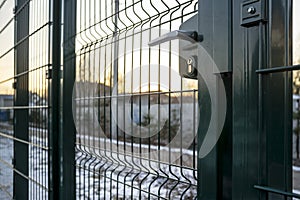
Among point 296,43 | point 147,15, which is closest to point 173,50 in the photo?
point 147,15

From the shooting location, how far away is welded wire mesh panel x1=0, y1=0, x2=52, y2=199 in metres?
1.93

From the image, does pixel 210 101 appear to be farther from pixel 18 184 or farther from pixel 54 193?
pixel 18 184

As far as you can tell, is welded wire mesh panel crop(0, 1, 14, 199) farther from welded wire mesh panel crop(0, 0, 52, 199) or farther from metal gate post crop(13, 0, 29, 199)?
metal gate post crop(13, 0, 29, 199)

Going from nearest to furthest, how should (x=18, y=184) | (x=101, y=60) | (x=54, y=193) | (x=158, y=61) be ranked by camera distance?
(x=158, y=61) → (x=101, y=60) → (x=54, y=193) → (x=18, y=184)

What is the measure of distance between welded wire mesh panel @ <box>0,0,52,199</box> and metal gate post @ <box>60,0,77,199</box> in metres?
0.15

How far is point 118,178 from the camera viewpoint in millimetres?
1284

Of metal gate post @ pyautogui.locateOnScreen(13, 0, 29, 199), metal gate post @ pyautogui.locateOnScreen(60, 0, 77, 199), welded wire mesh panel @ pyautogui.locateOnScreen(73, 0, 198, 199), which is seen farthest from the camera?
metal gate post @ pyautogui.locateOnScreen(13, 0, 29, 199)

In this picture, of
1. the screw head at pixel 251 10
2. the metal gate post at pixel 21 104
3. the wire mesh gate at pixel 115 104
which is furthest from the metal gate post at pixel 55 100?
the screw head at pixel 251 10

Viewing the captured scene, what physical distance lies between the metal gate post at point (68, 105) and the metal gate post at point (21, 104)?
24.9 inches

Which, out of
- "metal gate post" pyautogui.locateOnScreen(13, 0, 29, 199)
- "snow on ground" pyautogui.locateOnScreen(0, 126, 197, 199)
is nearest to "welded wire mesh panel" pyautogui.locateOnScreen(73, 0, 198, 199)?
"snow on ground" pyautogui.locateOnScreen(0, 126, 197, 199)

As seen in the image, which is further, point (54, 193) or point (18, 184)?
point (18, 184)

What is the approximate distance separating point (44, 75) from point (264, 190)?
1462 mm

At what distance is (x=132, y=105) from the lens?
1.18 m

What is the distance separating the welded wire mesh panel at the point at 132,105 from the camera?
977 mm
